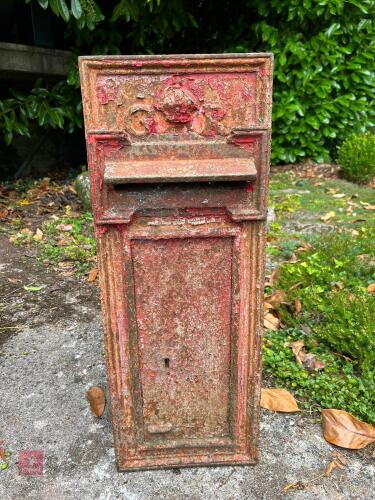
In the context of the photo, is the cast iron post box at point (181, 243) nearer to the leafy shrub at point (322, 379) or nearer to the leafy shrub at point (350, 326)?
the leafy shrub at point (322, 379)

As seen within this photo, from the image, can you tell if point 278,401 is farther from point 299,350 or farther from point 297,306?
point 297,306

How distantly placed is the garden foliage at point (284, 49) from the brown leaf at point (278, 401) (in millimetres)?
3721

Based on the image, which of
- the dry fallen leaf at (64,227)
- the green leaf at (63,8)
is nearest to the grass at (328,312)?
the dry fallen leaf at (64,227)

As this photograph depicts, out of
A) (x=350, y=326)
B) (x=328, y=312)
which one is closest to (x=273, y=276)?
(x=328, y=312)

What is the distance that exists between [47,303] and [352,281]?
2.03m

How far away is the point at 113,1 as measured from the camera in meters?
5.31

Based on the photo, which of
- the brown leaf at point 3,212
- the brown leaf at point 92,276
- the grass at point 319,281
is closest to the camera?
the grass at point 319,281

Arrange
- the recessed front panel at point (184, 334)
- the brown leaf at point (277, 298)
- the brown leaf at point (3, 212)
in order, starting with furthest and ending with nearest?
1. the brown leaf at point (3, 212)
2. the brown leaf at point (277, 298)
3. the recessed front panel at point (184, 334)

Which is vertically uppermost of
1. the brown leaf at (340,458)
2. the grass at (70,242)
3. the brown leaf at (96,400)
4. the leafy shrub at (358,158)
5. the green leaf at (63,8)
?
the green leaf at (63,8)

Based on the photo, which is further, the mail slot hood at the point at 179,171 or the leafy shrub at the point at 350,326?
the leafy shrub at the point at 350,326

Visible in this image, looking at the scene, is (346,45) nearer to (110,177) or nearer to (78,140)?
(78,140)

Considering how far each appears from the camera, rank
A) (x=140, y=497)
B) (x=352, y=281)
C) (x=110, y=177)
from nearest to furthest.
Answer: (x=110, y=177), (x=140, y=497), (x=352, y=281)

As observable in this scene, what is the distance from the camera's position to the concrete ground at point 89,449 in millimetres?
1684

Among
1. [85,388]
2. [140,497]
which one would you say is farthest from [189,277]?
[85,388]
